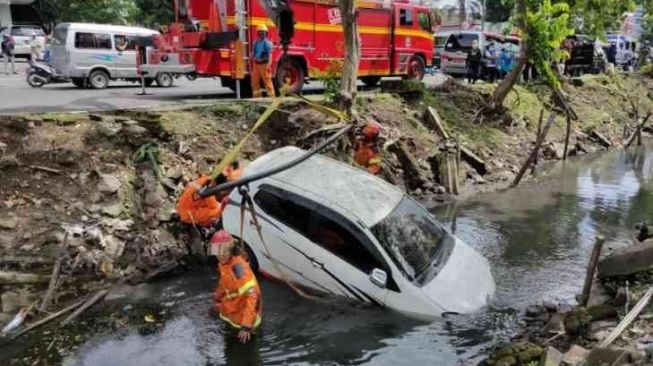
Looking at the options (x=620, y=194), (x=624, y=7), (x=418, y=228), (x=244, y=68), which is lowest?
(x=620, y=194)

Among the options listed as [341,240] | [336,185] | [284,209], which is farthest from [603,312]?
[284,209]

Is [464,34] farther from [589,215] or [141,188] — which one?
[141,188]

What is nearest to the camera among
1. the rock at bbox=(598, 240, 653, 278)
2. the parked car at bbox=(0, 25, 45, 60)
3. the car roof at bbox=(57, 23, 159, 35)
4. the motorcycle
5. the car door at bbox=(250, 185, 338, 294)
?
the rock at bbox=(598, 240, 653, 278)

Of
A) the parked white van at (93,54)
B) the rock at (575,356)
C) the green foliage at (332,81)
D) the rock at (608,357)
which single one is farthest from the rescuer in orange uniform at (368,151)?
the parked white van at (93,54)

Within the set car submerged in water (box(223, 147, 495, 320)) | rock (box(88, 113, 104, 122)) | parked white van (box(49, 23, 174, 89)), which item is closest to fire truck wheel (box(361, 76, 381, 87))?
parked white van (box(49, 23, 174, 89))

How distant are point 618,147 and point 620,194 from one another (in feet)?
27.0

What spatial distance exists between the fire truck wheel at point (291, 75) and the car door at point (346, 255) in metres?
8.59

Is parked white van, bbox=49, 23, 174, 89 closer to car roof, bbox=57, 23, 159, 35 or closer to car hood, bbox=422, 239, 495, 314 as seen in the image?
car roof, bbox=57, 23, 159, 35

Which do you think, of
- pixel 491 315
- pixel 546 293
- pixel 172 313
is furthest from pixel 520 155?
pixel 172 313

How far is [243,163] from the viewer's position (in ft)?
39.9

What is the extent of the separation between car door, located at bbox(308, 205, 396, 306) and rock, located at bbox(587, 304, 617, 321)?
2398 mm

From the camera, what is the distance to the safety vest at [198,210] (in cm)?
920

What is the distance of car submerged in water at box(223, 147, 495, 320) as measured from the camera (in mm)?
7652

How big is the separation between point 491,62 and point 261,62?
12.7 m
